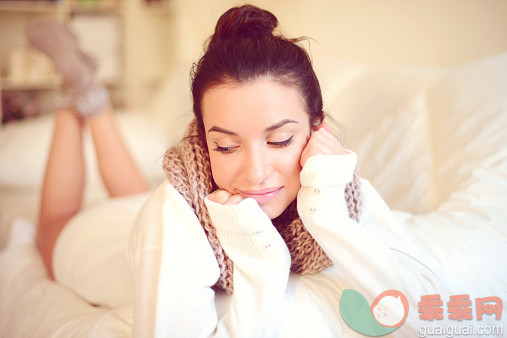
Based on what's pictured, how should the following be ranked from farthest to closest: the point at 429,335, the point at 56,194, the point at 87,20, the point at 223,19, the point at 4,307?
the point at 87,20 → the point at 56,194 → the point at 4,307 → the point at 223,19 → the point at 429,335

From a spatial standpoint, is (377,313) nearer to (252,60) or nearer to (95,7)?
(252,60)

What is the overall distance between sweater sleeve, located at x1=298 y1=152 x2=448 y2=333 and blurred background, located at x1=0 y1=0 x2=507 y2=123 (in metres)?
0.43

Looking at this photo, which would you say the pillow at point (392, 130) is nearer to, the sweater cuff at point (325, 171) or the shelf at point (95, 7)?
the sweater cuff at point (325, 171)

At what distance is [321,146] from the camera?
0.74 meters

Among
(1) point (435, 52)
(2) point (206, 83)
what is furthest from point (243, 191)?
(1) point (435, 52)

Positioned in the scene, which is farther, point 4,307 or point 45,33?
point 45,33

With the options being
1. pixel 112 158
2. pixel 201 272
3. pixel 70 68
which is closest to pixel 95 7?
pixel 70 68

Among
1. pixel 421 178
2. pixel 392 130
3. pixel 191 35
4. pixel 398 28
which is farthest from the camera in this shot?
pixel 191 35

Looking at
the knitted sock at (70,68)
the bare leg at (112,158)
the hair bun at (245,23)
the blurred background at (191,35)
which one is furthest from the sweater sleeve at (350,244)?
the knitted sock at (70,68)

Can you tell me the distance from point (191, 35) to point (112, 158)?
5.14ft

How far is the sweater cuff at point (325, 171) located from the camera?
2.31ft

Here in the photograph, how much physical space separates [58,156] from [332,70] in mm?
963

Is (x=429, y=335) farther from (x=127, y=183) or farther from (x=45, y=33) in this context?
(x=45, y=33)

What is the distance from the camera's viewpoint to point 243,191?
0.75 metres
